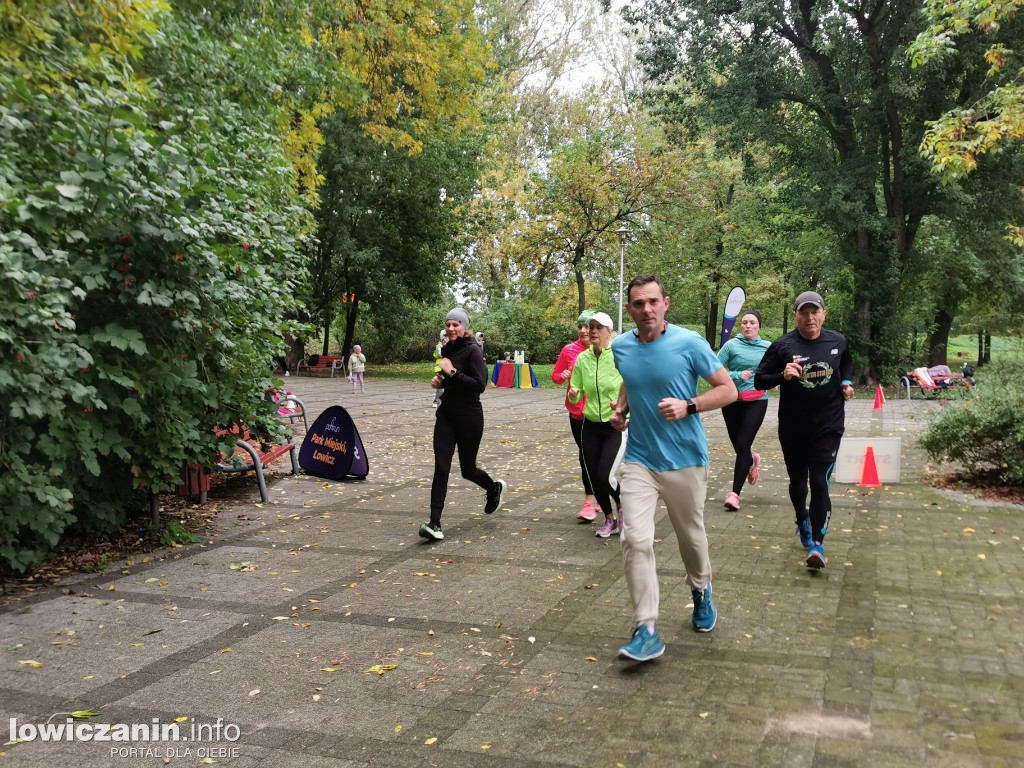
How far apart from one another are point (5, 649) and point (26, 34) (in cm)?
433

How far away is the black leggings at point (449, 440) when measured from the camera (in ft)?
23.4

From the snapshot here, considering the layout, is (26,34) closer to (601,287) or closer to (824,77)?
(824,77)

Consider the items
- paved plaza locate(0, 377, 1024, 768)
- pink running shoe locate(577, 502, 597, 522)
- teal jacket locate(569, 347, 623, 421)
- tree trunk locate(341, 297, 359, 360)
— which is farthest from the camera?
tree trunk locate(341, 297, 359, 360)

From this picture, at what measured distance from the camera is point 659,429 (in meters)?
4.54

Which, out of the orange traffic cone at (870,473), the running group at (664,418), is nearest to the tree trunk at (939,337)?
the orange traffic cone at (870,473)

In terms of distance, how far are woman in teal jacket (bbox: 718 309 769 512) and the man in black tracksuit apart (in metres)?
1.64

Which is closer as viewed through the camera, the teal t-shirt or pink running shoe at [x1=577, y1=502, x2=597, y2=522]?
the teal t-shirt

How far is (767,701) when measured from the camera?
12.6ft

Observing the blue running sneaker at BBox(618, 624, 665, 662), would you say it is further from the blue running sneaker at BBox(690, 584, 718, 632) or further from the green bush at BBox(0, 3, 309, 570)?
the green bush at BBox(0, 3, 309, 570)

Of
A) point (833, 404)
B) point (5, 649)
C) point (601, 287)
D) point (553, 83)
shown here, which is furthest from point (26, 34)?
point (553, 83)

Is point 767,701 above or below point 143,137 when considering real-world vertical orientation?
below

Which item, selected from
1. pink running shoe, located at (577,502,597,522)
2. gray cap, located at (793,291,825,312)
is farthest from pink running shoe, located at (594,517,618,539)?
gray cap, located at (793,291,825,312)

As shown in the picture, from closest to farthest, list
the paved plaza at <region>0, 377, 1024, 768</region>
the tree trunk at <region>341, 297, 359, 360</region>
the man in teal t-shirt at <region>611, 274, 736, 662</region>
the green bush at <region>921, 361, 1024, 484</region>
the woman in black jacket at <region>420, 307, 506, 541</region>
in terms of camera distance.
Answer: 1. the paved plaza at <region>0, 377, 1024, 768</region>
2. the man in teal t-shirt at <region>611, 274, 736, 662</region>
3. the woman in black jacket at <region>420, 307, 506, 541</region>
4. the green bush at <region>921, 361, 1024, 484</region>
5. the tree trunk at <region>341, 297, 359, 360</region>

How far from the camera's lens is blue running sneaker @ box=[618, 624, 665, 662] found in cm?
426
